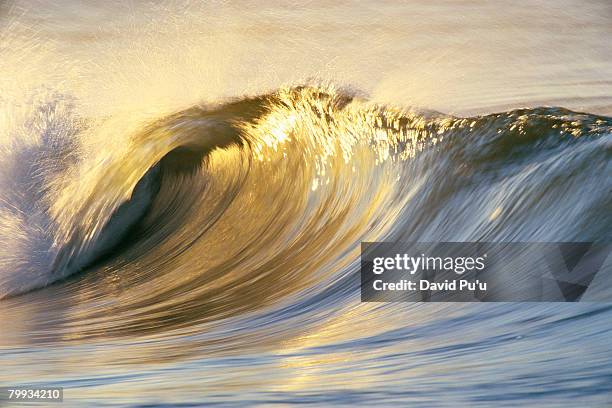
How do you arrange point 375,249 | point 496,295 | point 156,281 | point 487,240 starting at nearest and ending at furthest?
point 496,295, point 487,240, point 375,249, point 156,281

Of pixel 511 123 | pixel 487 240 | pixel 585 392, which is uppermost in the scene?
pixel 511 123

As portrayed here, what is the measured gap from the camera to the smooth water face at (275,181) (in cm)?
338

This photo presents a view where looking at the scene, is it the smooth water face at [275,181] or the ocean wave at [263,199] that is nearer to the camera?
the smooth water face at [275,181]

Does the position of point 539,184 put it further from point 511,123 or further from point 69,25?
point 69,25

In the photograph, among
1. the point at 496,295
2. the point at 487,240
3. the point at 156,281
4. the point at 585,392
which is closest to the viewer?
the point at 585,392

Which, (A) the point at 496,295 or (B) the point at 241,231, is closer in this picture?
(A) the point at 496,295

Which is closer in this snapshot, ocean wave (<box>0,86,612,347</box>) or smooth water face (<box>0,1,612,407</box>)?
smooth water face (<box>0,1,612,407</box>)

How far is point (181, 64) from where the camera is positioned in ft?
16.6

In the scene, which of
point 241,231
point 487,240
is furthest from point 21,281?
point 487,240

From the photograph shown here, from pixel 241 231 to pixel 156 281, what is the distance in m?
0.54

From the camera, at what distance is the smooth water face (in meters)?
3.38

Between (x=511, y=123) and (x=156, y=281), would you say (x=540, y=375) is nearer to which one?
(x=511, y=123)

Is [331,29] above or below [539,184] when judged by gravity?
above

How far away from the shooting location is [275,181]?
515 cm
